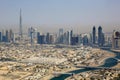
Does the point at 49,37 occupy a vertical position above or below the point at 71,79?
above

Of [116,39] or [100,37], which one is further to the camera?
[100,37]

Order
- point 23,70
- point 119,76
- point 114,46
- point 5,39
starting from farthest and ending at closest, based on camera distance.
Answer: point 5,39, point 114,46, point 23,70, point 119,76

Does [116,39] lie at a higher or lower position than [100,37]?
lower

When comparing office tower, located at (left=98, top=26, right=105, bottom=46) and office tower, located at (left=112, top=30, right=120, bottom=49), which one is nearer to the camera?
office tower, located at (left=112, top=30, right=120, bottom=49)

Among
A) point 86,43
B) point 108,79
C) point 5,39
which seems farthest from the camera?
point 5,39

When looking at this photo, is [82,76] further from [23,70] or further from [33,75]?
[23,70]

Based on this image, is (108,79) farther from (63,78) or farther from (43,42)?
(43,42)

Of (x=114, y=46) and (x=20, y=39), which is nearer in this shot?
(x=114, y=46)

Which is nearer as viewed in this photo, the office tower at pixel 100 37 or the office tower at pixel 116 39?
the office tower at pixel 116 39

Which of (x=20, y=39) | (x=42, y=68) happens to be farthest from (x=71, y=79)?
(x=20, y=39)

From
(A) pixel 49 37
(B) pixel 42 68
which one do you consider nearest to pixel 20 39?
(A) pixel 49 37
